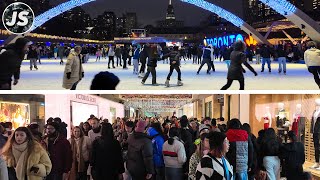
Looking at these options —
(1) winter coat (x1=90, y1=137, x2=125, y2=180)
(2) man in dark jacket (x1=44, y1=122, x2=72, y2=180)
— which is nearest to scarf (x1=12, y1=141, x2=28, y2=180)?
(2) man in dark jacket (x1=44, y1=122, x2=72, y2=180)

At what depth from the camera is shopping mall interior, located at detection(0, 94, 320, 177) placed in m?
5.39

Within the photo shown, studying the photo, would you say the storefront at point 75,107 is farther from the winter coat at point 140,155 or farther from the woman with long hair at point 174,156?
the woman with long hair at point 174,156

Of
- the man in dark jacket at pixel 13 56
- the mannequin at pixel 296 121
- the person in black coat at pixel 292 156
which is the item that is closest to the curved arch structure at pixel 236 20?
the mannequin at pixel 296 121

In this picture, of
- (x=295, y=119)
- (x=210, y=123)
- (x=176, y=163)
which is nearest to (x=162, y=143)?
(x=176, y=163)

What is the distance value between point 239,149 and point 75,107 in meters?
2.13

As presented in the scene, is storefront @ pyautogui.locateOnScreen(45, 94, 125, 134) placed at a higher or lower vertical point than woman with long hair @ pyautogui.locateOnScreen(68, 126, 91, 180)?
higher

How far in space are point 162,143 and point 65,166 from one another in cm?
107

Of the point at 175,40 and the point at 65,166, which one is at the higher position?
the point at 175,40

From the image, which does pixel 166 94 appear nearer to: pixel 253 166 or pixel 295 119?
pixel 253 166

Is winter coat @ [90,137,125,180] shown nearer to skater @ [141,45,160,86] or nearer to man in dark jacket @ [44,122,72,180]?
man in dark jacket @ [44,122,72,180]

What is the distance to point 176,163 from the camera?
16.5 feet

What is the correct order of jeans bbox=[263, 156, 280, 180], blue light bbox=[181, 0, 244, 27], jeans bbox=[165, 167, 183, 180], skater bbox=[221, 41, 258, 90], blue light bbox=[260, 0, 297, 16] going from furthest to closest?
1. blue light bbox=[260, 0, 297, 16]
2. blue light bbox=[181, 0, 244, 27]
3. skater bbox=[221, 41, 258, 90]
4. jeans bbox=[165, 167, 183, 180]
5. jeans bbox=[263, 156, 280, 180]

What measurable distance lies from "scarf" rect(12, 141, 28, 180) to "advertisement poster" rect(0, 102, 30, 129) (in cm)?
136

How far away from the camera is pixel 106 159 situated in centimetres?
475
